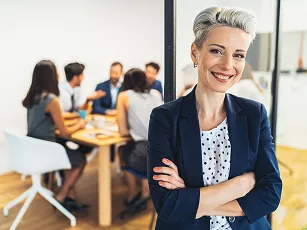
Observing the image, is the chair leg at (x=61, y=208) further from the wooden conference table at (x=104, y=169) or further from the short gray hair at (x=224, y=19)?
the short gray hair at (x=224, y=19)

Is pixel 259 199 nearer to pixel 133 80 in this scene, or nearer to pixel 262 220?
pixel 262 220

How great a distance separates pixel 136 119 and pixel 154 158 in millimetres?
1868

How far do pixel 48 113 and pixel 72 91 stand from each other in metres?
0.86

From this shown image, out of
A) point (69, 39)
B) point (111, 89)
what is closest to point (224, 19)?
point (111, 89)

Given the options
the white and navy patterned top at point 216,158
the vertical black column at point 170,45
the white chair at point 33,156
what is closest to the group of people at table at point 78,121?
the white chair at point 33,156

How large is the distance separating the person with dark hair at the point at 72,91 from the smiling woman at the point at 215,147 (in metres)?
2.61

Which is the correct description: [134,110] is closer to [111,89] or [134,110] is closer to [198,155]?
[111,89]

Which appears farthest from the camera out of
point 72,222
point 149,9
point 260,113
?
point 149,9

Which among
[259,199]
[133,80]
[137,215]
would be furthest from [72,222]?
[259,199]

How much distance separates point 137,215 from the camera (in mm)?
3139

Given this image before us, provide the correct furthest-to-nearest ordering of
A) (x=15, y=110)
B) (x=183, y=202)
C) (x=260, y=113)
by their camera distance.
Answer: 1. (x=15, y=110)
2. (x=260, y=113)
3. (x=183, y=202)

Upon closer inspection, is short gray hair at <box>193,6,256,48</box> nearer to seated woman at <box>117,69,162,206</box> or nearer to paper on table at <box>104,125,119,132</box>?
seated woman at <box>117,69,162,206</box>

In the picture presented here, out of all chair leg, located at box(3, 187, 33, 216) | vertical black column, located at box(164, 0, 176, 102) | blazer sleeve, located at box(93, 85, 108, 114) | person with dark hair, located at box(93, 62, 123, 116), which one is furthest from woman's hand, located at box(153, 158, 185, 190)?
person with dark hair, located at box(93, 62, 123, 116)

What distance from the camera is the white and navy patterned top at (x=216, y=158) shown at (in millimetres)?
1177
